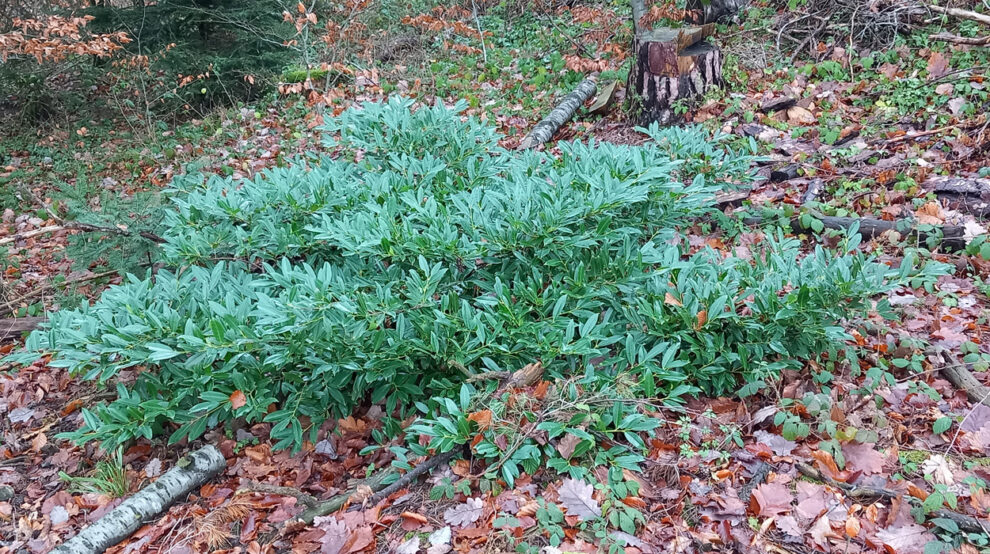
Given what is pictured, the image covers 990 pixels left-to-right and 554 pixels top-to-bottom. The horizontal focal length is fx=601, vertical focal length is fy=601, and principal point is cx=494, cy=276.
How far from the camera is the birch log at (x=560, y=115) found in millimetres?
6477

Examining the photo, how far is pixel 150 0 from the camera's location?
898 centimetres

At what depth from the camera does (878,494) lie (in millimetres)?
2295

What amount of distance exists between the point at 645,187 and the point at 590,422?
3.86 ft

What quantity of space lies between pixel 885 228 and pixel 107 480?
4893 mm

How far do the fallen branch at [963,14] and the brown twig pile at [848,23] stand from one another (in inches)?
6.1

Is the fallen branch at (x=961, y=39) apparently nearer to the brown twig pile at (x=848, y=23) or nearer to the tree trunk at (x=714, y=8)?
the brown twig pile at (x=848, y=23)

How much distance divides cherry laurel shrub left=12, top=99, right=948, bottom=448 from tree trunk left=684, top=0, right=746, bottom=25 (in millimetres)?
5239

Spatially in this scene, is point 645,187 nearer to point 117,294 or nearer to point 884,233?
point 884,233

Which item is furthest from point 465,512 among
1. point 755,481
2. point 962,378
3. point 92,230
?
point 92,230

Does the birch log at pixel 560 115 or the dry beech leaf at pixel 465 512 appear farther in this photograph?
the birch log at pixel 560 115

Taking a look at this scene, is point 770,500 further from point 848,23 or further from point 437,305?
point 848,23

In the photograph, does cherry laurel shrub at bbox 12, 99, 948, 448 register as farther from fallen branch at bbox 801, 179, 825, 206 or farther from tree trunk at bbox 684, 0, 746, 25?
tree trunk at bbox 684, 0, 746, 25

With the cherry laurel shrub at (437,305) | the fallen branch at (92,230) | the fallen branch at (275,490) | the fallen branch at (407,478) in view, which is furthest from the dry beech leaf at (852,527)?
the fallen branch at (92,230)

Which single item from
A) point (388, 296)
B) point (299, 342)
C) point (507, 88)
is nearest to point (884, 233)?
point (388, 296)
